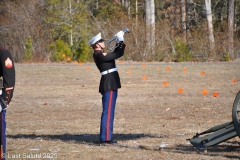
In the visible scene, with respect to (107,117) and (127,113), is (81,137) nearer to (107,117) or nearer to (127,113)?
(107,117)

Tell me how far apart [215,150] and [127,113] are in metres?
5.33

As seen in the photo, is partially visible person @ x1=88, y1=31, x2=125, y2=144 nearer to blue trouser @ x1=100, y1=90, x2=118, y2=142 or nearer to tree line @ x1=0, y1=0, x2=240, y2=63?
blue trouser @ x1=100, y1=90, x2=118, y2=142

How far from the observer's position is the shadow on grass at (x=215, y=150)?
359 inches

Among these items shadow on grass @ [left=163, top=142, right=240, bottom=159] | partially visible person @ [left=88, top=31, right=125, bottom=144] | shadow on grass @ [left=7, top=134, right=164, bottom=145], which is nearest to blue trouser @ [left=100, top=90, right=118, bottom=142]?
partially visible person @ [left=88, top=31, right=125, bottom=144]

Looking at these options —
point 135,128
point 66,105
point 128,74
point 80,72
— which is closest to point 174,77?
point 128,74

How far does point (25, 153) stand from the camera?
9.57m

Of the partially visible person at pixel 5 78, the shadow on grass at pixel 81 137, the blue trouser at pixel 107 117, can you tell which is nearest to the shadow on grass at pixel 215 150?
the blue trouser at pixel 107 117

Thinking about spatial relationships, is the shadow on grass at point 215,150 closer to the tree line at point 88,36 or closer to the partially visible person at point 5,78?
the partially visible person at point 5,78

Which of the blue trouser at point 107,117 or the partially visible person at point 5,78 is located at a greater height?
the partially visible person at point 5,78

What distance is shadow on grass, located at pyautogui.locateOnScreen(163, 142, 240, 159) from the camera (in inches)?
359

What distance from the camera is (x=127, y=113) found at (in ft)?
48.1

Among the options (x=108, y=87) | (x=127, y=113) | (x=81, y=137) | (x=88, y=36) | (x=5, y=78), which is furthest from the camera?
(x=88, y=36)

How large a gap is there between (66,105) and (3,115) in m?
8.28

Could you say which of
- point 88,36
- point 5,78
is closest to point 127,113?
point 5,78
